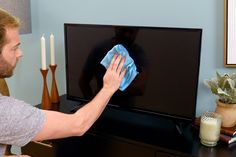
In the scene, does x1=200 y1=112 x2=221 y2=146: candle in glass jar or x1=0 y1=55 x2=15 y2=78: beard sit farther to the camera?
x1=200 y1=112 x2=221 y2=146: candle in glass jar

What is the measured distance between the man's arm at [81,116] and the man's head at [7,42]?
0.77ft

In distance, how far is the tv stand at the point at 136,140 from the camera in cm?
147

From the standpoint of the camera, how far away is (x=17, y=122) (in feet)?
3.65

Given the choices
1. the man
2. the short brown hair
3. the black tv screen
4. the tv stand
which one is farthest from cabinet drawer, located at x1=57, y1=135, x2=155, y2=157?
the short brown hair

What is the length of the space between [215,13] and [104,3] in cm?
69

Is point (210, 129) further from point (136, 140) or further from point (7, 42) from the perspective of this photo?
point (7, 42)

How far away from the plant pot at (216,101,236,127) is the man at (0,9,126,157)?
61cm

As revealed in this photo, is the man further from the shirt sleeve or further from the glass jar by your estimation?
the glass jar

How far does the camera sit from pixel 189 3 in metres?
1.71

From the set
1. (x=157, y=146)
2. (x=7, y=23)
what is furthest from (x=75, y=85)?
(x=7, y=23)

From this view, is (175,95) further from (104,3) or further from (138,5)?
(104,3)

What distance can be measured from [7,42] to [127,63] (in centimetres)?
60

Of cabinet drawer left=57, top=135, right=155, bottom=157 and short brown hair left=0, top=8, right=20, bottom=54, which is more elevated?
short brown hair left=0, top=8, right=20, bottom=54

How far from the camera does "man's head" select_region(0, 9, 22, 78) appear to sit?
1164 mm
